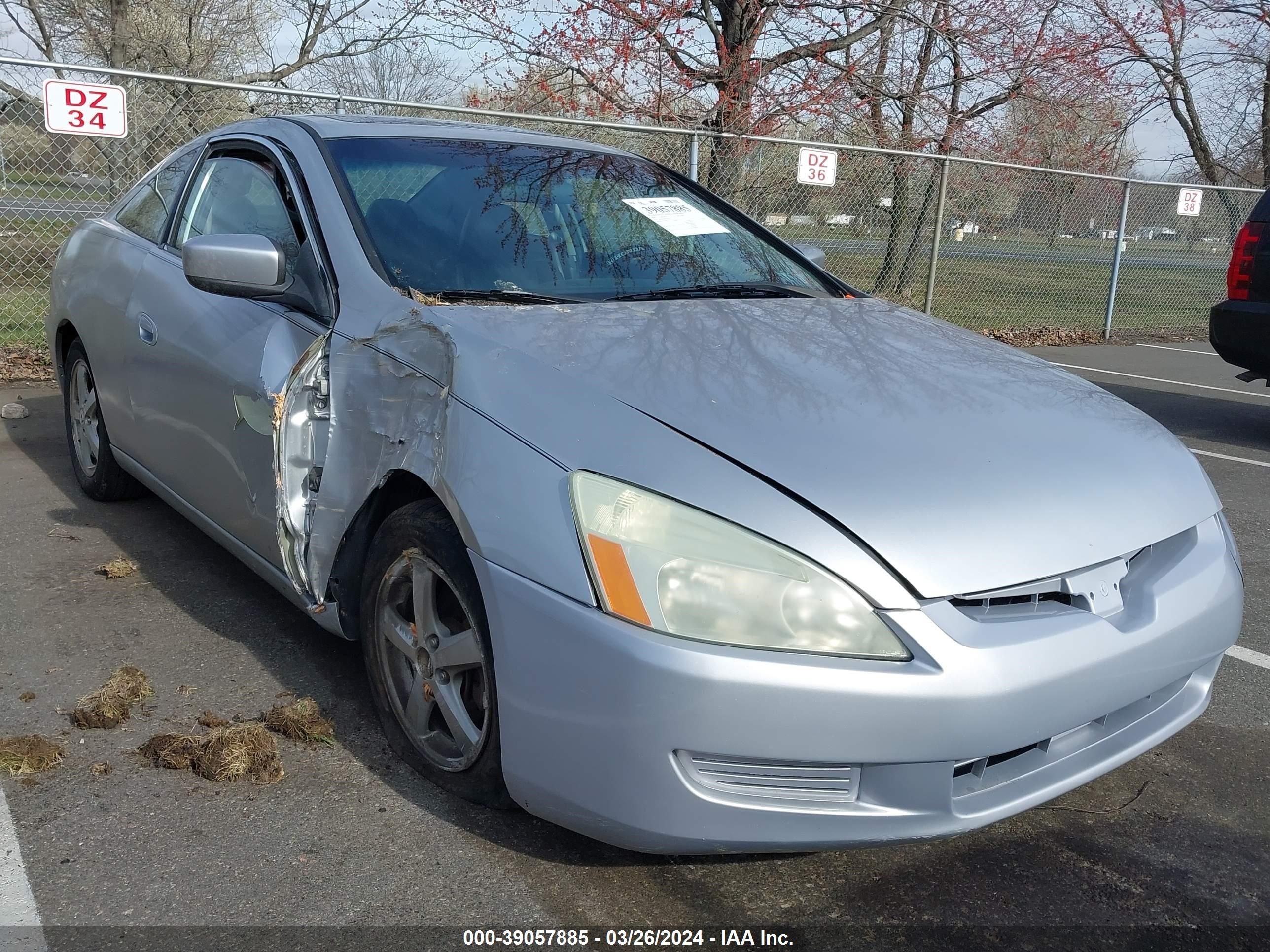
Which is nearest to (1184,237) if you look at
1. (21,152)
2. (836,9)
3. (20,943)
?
(836,9)

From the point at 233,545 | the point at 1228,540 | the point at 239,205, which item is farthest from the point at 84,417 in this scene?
the point at 1228,540

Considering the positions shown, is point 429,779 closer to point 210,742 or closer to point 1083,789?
point 210,742

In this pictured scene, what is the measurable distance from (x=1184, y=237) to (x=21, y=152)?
13156 millimetres

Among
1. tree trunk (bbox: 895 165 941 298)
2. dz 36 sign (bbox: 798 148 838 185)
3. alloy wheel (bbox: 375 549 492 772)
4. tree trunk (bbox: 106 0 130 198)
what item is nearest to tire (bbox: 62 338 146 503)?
alloy wheel (bbox: 375 549 492 772)

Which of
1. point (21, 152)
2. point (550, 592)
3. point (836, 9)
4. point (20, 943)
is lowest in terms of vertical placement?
point (20, 943)

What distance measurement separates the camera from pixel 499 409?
2.25 metres

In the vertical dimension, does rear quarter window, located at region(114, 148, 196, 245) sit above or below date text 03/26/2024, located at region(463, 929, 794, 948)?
above

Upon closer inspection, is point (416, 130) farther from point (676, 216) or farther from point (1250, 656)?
point (1250, 656)

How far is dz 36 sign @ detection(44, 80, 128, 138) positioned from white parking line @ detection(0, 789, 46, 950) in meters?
5.50

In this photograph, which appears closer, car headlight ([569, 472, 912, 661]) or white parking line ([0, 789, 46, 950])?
car headlight ([569, 472, 912, 661])

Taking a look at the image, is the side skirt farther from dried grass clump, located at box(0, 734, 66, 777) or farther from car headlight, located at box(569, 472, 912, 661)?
car headlight, located at box(569, 472, 912, 661)

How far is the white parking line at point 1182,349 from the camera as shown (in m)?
11.9

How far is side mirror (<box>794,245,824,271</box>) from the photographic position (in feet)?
12.8

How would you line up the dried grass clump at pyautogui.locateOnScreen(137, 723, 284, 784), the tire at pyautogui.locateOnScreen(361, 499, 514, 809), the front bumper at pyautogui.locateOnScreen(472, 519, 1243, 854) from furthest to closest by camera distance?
the dried grass clump at pyautogui.locateOnScreen(137, 723, 284, 784), the tire at pyautogui.locateOnScreen(361, 499, 514, 809), the front bumper at pyautogui.locateOnScreen(472, 519, 1243, 854)
